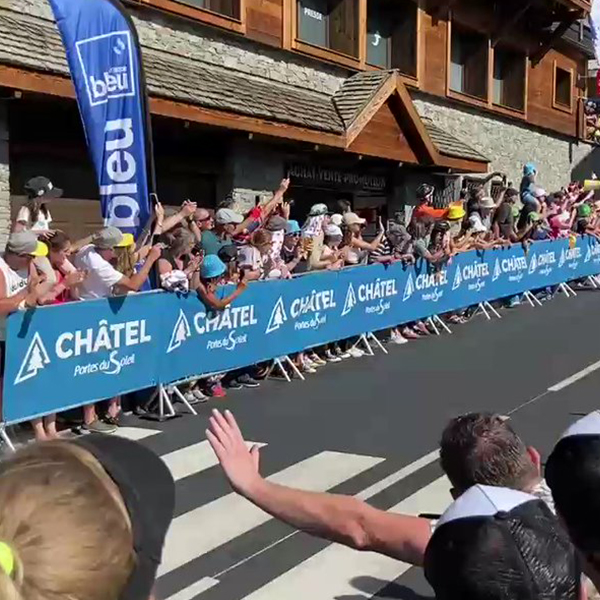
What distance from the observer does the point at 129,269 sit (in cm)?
906

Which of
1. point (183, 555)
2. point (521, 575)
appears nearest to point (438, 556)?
point (521, 575)

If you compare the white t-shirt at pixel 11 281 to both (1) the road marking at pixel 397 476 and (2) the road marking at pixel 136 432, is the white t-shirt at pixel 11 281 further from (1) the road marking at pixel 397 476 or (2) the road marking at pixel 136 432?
(1) the road marking at pixel 397 476

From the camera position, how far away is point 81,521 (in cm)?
144

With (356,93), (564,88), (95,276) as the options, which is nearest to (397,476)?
(95,276)

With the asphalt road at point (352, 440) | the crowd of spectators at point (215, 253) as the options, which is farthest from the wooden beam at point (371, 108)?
the asphalt road at point (352, 440)

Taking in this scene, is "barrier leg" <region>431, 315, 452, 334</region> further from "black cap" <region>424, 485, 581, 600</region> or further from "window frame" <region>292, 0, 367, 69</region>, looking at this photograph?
"black cap" <region>424, 485, 581, 600</region>

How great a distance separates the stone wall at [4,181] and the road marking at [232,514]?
605cm

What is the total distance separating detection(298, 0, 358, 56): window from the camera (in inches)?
756

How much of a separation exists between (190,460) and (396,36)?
16.7m

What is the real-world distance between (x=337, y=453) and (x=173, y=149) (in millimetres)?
8641

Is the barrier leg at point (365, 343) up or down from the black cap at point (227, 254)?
down

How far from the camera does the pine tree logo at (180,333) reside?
30.6ft

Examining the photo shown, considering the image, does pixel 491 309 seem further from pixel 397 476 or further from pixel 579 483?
pixel 579 483

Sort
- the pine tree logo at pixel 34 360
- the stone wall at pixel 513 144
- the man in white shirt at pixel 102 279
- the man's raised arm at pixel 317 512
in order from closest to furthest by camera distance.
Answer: the man's raised arm at pixel 317 512 → the pine tree logo at pixel 34 360 → the man in white shirt at pixel 102 279 → the stone wall at pixel 513 144
